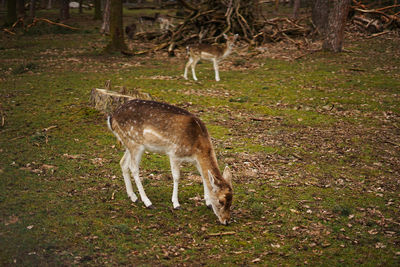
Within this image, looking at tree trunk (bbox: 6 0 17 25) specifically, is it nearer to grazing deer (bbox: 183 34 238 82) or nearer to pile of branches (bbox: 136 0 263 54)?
pile of branches (bbox: 136 0 263 54)

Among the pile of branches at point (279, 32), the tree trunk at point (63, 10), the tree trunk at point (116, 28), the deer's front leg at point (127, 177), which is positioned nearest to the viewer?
the deer's front leg at point (127, 177)

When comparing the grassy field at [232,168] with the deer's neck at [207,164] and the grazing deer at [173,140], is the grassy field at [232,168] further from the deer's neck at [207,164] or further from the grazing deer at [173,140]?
the deer's neck at [207,164]

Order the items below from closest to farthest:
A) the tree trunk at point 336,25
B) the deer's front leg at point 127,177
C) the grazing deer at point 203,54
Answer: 1. the deer's front leg at point 127,177
2. the grazing deer at point 203,54
3. the tree trunk at point 336,25

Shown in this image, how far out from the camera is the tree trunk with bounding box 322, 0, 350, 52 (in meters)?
17.8

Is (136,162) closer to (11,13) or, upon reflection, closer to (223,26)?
(223,26)

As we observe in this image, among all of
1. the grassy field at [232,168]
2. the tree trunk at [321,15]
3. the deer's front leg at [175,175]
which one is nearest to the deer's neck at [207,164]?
the deer's front leg at [175,175]

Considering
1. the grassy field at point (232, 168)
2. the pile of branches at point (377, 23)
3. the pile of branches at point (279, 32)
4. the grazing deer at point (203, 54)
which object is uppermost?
the pile of branches at point (377, 23)

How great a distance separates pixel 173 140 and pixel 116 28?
45.7 ft

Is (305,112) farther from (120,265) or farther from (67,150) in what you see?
(120,265)

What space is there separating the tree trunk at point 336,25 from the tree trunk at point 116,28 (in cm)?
904

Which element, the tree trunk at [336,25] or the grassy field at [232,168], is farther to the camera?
the tree trunk at [336,25]

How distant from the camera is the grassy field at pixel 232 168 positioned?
560 centimetres

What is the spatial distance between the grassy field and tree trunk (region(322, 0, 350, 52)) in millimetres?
2619

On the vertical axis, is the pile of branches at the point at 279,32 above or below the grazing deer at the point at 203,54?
above
